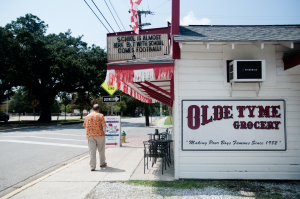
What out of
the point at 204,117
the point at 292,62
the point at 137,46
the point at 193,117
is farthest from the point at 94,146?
the point at 292,62

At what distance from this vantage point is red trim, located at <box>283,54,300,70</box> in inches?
183

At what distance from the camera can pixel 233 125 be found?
206 inches

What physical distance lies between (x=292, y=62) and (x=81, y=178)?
5.52m

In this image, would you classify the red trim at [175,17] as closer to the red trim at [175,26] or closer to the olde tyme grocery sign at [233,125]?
the red trim at [175,26]

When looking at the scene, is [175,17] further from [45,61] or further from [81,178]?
[45,61]

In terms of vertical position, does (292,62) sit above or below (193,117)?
above

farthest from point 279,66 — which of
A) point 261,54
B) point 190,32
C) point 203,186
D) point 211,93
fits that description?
point 203,186

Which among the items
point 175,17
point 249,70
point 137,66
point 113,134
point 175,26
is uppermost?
point 175,17

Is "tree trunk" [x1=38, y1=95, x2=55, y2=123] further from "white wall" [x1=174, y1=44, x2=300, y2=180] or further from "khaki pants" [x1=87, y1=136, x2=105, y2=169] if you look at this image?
"white wall" [x1=174, y1=44, x2=300, y2=180]

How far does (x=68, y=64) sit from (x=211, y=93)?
942 inches

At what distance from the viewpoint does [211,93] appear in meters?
5.23

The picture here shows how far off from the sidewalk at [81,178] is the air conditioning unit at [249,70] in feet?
9.24

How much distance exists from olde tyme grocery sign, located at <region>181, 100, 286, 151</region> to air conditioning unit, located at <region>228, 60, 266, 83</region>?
596mm

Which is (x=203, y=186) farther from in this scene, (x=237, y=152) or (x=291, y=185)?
(x=291, y=185)
